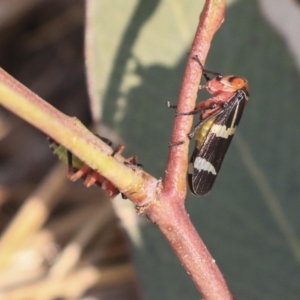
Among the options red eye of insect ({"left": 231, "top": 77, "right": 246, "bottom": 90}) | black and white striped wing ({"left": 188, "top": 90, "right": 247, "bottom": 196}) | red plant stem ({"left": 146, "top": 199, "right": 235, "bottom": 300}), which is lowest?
red plant stem ({"left": 146, "top": 199, "right": 235, "bottom": 300})

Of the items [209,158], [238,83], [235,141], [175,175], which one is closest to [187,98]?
[175,175]

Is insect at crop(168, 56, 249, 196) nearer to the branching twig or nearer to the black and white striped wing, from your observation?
the black and white striped wing

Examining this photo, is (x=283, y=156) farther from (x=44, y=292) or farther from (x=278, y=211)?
(x=44, y=292)

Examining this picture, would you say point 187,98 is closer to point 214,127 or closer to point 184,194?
point 184,194

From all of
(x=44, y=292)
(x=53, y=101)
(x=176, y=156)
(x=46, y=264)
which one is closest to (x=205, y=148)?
(x=176, y=156)

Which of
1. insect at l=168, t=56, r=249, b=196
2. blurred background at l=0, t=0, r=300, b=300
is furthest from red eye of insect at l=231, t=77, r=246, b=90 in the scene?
blurred background at l=0, t=0, r=300, b=300

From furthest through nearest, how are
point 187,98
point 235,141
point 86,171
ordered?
point 235,141, point 86,171, point 187,98

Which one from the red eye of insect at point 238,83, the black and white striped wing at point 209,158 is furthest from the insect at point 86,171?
the red eye of insect at point 238,83
